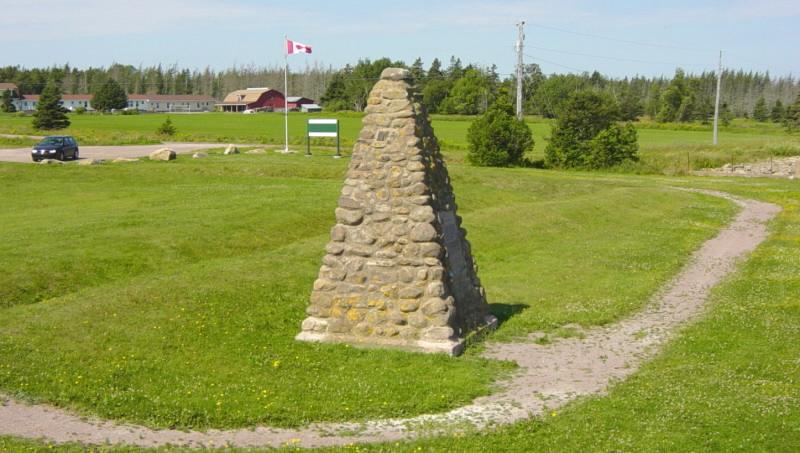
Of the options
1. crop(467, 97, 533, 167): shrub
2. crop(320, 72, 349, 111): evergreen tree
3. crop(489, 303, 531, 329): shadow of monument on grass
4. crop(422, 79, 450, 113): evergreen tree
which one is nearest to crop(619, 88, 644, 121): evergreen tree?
crop(422, 79, 450, 113): evergreen tree

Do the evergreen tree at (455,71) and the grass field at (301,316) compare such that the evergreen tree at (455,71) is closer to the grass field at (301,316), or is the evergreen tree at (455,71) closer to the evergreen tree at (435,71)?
the evergreen tree at (435,71)

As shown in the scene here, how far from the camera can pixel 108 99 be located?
150125 mm

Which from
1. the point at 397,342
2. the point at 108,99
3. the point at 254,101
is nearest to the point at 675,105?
the point at 254,101

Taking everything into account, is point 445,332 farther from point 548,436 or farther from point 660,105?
point 660,105

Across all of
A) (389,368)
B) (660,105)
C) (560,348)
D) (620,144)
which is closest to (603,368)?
(560,348)

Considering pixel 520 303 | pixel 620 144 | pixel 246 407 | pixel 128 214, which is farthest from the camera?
pixel 620 144

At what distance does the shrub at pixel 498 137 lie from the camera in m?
54.6

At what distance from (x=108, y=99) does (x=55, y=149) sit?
358 feet

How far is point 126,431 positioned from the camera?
10.7 meters

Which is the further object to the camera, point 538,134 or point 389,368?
point 538,134

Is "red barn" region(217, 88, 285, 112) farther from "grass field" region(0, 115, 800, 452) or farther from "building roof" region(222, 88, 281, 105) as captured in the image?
"grass field" region(0, 115, 800, 452)

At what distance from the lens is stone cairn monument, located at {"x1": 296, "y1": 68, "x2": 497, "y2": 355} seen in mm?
14180

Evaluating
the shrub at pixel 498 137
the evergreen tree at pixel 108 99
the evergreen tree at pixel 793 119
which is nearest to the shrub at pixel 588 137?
the shrub at pixel 498 137

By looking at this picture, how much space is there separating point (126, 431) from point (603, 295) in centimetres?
1243
